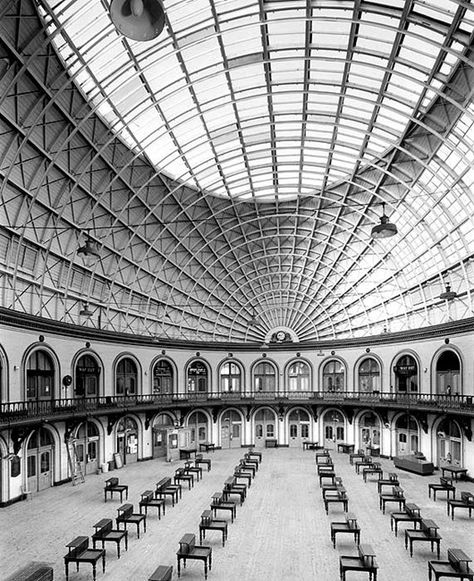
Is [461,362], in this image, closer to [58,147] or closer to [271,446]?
[271,446]

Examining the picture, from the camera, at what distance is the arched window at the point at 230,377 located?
46031 mm

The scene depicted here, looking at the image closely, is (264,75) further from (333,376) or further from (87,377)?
(333,376)

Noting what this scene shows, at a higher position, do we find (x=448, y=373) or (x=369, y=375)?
(x=448, y=373)

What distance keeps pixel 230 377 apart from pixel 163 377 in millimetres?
7374

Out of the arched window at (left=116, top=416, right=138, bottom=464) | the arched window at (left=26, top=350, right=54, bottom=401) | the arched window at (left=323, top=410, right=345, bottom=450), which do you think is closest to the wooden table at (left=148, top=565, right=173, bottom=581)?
the arched window at (left=26, top=350, right=54, bottom=401)

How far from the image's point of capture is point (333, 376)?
4519 cm

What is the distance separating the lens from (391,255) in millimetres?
39625

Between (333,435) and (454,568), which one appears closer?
(454,568)

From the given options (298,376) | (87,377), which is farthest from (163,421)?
(298,376)

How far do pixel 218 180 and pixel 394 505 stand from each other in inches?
955

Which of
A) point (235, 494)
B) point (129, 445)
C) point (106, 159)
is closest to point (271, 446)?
point (129, 445)

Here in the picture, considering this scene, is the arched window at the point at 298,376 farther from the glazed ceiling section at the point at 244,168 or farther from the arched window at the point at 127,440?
the arched window at the point at 127,440

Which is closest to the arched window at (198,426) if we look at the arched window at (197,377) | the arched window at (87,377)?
the arched window at (197,377)

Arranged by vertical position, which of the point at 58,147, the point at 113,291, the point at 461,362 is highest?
the point at 58,147
